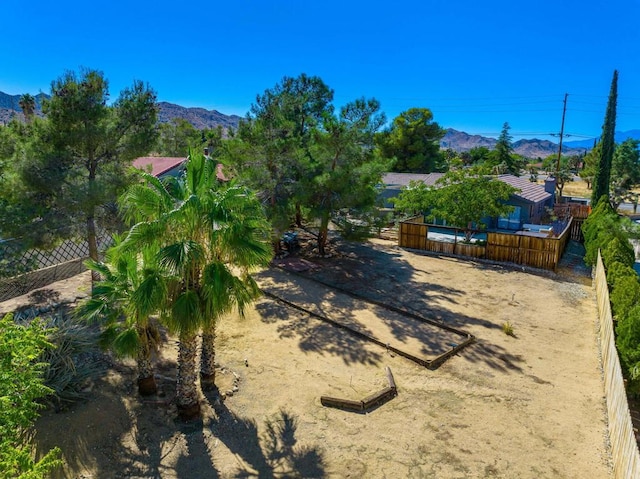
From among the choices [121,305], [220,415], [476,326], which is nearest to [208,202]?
[121,305]

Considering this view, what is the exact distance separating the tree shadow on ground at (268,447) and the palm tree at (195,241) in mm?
1452

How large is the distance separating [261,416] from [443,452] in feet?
11.3

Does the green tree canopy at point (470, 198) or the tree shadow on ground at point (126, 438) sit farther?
the green tree canopy at point (470, 198)

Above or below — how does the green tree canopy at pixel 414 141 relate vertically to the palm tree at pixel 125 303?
above

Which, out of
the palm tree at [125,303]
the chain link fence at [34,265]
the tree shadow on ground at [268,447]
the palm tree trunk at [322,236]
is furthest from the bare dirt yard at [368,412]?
Answer: the palm tree trunk at [322,236]

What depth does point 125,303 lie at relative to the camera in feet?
25.0

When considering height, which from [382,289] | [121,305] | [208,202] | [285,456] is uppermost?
[208,202]

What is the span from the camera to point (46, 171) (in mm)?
11398

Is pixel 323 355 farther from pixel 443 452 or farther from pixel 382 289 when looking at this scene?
pixel 382 289

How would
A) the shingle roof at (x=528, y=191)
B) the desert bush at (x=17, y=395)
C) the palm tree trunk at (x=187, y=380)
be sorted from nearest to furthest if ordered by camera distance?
1. the desert bush at (x=17, y=395)
2. the palm tree trunk at (x=187, y=380)
3. the shingle roof at (x=528, y=191)

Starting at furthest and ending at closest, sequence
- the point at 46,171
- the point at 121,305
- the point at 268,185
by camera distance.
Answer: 1. the point at 268,185
2. the point at 46,171
3. the point at 121,305

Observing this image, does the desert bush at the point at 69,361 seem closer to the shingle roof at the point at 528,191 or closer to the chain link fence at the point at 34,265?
the chain link fence at the point at 34,265

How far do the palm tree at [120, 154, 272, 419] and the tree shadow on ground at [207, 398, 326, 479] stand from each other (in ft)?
4.76

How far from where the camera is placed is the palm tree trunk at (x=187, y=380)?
759 centimetres
